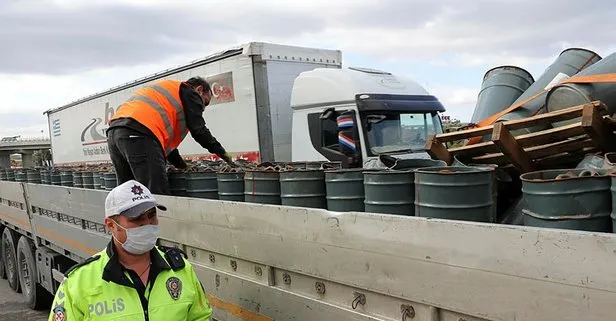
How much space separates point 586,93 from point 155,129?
10.3 feet

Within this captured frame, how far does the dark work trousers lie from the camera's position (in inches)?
159

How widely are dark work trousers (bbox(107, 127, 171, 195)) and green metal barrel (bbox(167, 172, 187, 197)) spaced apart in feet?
0.29

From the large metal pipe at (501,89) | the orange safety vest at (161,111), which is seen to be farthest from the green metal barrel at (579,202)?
the orange safety vest at (161,111)

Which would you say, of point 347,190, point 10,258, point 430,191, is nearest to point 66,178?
Answer: point 10,258

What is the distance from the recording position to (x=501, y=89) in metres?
4.26

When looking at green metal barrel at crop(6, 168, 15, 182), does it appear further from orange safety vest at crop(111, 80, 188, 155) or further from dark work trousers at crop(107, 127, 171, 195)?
dark work trousers at crop(107, 127, 171, 195)

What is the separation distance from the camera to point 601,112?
2250 mm

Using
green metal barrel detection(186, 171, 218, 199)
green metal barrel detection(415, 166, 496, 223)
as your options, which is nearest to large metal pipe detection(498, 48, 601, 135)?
green metal barrel detection(415, 166, 496, 223)

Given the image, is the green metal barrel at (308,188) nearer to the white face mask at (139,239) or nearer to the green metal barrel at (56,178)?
the white face mask at (139,239)

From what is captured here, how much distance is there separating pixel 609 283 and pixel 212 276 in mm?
2205

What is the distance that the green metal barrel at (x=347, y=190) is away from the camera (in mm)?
2654

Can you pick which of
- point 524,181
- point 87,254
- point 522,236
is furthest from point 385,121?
point 522,236

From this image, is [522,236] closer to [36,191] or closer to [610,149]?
[610,149]

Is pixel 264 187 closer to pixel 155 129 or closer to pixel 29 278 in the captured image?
pixel 155 129
